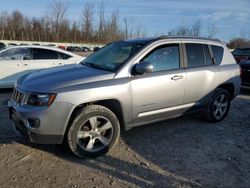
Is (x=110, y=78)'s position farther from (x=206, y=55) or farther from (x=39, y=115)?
(x=206, y=55)

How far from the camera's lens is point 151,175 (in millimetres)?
3883

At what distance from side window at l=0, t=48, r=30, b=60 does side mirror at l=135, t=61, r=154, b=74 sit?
5476 millimetres

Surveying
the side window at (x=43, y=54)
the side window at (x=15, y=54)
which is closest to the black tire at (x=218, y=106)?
the side window at (x=43, y=54)

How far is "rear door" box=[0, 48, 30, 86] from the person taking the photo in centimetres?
863

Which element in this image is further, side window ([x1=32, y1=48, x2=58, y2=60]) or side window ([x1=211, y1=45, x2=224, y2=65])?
side window ([x1=32, y1=48, x2=58, y2=60])

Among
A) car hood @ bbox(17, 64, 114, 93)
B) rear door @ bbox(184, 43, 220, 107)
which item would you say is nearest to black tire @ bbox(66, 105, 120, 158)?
car hood @ bbox(17, 64, 114, 93)

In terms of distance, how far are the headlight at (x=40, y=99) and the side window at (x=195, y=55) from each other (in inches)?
107

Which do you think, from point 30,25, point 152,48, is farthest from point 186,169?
point 30,25

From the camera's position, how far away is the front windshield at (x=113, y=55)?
4762 mm

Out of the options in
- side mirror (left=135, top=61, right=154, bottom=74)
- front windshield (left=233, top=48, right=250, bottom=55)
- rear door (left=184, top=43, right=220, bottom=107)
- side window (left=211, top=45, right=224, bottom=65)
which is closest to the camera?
side mirror (left=135, top=61, right=154, bottom=74)

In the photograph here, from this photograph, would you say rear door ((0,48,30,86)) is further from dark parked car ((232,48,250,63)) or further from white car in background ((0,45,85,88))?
dark parked car ((232,48,250,63))

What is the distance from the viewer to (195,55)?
5594 mm

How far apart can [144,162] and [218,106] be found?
8.77 feet

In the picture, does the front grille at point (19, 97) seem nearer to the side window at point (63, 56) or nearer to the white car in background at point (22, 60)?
the white car in background at point (22, 60)
